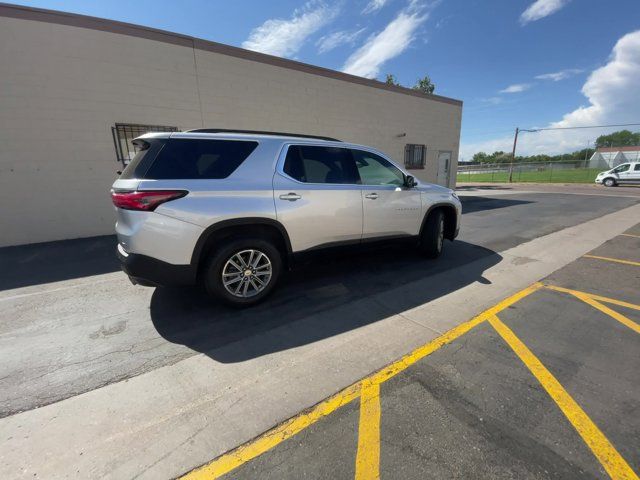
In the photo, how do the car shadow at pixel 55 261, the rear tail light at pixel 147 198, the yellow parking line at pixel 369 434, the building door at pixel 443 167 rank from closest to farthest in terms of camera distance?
the yellow parking line at pixel 369 434 < the rear tail light at pixel 147 198 < the car shadow at pixel 55 261 < the building door at pixel 443 167

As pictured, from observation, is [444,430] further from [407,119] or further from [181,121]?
[407,119]

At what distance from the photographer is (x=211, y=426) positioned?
1.96 metres

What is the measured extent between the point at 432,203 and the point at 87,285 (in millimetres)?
5417

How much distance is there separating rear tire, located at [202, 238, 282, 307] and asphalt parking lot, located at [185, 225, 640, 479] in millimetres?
1680

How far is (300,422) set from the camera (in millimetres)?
1990

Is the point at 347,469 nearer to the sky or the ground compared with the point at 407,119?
nearer to the ground

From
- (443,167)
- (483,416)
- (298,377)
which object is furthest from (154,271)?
(443,167)

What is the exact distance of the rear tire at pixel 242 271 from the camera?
10.6 feet

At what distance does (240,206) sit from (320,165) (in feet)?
4.17

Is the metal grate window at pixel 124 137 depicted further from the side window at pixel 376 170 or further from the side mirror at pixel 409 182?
the side mirror at pixel 409 182

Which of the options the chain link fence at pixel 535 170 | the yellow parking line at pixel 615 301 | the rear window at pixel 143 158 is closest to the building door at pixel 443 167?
the yellow parking line at pixel 615 301

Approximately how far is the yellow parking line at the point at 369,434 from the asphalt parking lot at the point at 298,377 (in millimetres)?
22

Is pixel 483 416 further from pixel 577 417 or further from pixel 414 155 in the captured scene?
pixel 414 155

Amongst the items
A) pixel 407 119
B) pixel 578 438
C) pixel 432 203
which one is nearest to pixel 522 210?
pixel 407 119
